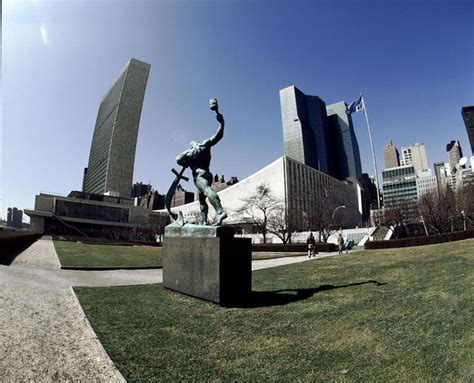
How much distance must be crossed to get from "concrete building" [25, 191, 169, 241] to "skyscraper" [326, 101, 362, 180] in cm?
9742

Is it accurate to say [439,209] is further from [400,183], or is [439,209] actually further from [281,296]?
[400,183]

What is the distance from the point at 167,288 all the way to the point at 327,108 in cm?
17176

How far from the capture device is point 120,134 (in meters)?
118

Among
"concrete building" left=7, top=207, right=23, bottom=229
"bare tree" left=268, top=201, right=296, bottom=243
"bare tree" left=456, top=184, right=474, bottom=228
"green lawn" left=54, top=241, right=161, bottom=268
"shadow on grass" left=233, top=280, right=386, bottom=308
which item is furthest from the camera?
"concrete building" left=7, top=207, right=23, bottom=229

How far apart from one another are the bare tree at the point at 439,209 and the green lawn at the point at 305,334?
38.1 metres

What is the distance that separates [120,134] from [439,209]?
113 m

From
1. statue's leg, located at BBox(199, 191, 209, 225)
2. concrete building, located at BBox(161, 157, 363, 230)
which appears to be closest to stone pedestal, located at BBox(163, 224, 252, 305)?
statue's leg, located at BBox(199, 191, 209, 225)

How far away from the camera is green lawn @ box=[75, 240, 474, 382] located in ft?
11.1

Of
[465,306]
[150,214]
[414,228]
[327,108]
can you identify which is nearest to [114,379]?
[465,306]

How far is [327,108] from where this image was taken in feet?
538

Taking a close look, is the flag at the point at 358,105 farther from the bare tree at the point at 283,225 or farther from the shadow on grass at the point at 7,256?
the shadow on grass at the point at 7,256

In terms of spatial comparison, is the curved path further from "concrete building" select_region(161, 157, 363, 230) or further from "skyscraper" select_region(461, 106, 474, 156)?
"skyscraper" select_region(461, 106, 474, 156)

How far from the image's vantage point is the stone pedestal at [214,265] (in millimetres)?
6828

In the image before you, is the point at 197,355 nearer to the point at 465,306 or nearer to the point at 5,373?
the point at 5,373
